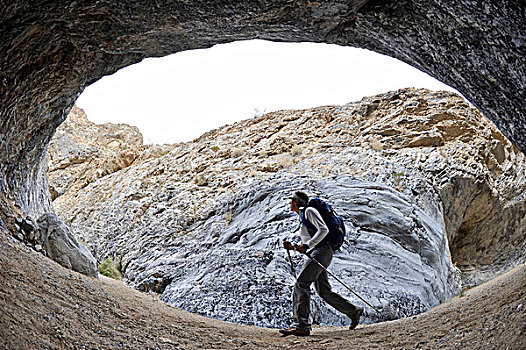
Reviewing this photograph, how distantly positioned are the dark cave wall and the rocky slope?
4688 millimetres

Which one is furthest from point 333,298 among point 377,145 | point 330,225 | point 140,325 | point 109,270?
point 377,145

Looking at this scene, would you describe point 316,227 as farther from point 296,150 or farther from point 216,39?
point 296,150

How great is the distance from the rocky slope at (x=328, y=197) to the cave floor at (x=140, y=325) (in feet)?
7.35

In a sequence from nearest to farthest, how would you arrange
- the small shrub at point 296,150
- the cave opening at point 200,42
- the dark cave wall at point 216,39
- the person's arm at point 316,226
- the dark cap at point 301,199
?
the dark cave wall at point 216,39
the cave opening at point 200,42
the person's arm at point 316,226
the dark cap at point 301,199
the small shrub at point 296,150

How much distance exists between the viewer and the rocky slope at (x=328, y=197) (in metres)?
9.83

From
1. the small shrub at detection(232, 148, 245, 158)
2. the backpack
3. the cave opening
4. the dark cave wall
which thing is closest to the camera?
the dark cave wall

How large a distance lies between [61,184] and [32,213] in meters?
15.5

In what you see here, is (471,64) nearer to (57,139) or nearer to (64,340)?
(64,340)

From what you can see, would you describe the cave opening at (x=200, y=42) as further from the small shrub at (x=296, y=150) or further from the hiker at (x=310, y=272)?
the small shrub at (x=296, y=150)

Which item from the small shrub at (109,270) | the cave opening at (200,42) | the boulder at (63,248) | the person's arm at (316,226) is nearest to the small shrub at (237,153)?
the small shrub at (109,270)

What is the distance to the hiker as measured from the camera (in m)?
6.41

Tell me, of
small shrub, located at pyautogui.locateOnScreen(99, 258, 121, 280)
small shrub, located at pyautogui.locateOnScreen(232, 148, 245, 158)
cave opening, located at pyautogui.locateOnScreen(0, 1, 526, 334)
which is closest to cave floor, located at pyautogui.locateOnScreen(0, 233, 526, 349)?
cave opening, located at pyautogui.locateOnScreen(0, 1, 526, 334)

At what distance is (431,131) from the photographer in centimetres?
1778

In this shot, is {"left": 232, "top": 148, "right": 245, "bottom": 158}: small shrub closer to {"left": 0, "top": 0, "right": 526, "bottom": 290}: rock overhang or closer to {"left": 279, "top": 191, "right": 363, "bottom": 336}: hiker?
{"left": 0, "top": 0, "right": 526, "bottom": 290}: rock overhang
